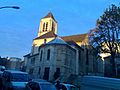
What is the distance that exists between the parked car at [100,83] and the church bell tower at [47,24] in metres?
74.2

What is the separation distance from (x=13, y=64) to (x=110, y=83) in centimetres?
9266

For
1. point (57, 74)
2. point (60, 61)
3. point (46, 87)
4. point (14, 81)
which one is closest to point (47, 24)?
point (60, 61)

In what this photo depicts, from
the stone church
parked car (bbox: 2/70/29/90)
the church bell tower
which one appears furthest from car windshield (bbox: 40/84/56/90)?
the church bell tower

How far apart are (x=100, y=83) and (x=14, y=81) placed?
1203 cm

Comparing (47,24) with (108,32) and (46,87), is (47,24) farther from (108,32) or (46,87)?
(46,87)

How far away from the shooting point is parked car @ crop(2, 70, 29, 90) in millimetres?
19375

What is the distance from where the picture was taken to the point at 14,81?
799 inches

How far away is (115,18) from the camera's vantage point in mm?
46312

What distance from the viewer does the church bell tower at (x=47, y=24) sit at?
8508cm

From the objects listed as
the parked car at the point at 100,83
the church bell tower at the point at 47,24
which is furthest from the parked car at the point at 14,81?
the church bell tower at the point at 47,24

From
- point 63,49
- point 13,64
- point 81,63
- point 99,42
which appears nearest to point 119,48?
point 99,42

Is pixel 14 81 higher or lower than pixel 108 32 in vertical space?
lower

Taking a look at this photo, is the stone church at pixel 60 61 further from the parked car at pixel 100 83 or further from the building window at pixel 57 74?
the parked car at pixel 100 83

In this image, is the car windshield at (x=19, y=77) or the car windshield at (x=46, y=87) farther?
the car windshield at (x=19, y=77)
